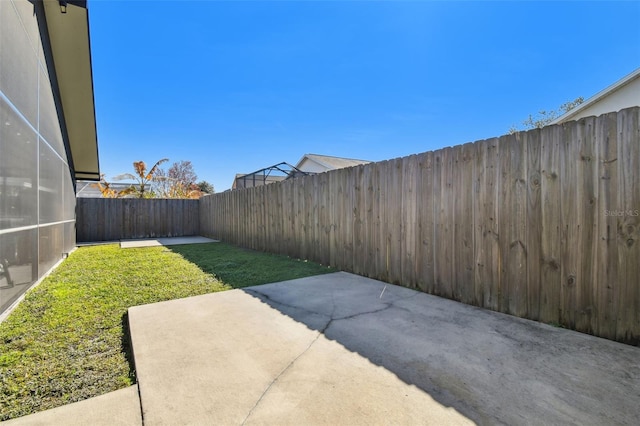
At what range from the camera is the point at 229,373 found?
6.33 ft

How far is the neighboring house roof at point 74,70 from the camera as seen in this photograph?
17.9 feet

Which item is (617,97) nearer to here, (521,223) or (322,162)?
(521,223)

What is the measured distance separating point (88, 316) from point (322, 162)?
15.5m

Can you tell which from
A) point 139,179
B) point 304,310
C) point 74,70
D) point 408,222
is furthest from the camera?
point 139,179

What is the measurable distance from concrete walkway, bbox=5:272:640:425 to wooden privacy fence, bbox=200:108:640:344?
13.8 inches

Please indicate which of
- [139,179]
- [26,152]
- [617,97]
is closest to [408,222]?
[26,152]

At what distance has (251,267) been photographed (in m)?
5.77

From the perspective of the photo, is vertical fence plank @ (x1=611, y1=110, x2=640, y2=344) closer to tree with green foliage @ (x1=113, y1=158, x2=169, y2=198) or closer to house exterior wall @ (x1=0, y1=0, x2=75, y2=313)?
house exterior wall @ (x1=0, y1=0, x2=75, y2=313)

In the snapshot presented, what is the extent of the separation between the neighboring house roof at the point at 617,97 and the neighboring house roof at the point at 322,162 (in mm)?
10541

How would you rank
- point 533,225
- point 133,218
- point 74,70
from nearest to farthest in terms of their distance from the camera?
point 533,225 < point 74,70 < point 133,218

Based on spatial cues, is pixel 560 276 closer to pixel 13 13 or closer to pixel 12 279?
pixel 12 279

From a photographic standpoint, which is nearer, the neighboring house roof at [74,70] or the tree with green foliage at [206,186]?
the neighboring house roof at [74,70]

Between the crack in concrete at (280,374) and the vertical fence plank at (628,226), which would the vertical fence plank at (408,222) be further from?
the vertical fence plank at (628,226)

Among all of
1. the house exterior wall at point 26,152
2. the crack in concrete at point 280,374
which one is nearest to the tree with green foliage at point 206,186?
the house exterior wall at point 26,152
